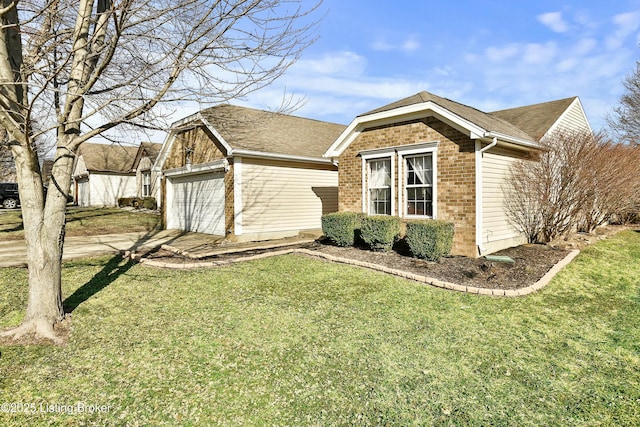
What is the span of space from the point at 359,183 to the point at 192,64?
7084 mm

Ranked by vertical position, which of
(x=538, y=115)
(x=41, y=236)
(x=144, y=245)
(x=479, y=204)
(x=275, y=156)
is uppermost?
(x=538, y=115)

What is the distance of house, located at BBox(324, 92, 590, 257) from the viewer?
8.64m

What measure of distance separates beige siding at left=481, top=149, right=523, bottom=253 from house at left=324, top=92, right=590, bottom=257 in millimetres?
26

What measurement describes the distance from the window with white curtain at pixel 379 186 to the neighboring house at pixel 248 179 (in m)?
3.08

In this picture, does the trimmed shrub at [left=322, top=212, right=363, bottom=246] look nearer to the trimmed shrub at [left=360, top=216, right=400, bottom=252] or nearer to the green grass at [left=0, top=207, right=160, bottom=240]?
the trimmed shrub at [left=360, top=216, right=400, bottom=252]

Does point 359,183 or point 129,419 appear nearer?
point 129,419

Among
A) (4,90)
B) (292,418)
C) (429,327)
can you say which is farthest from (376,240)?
(4,90)

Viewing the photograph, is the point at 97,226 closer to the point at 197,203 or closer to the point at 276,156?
the point at 197,203

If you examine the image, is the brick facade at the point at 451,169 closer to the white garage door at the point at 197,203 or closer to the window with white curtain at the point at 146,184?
the white garage door at the point at 197,203

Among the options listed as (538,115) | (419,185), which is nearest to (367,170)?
(419,185)

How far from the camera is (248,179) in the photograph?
39.2ft

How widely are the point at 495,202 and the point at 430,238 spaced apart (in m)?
2.56

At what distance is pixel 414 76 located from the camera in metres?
14.3

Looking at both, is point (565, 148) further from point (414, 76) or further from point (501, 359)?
point (501, 359)
